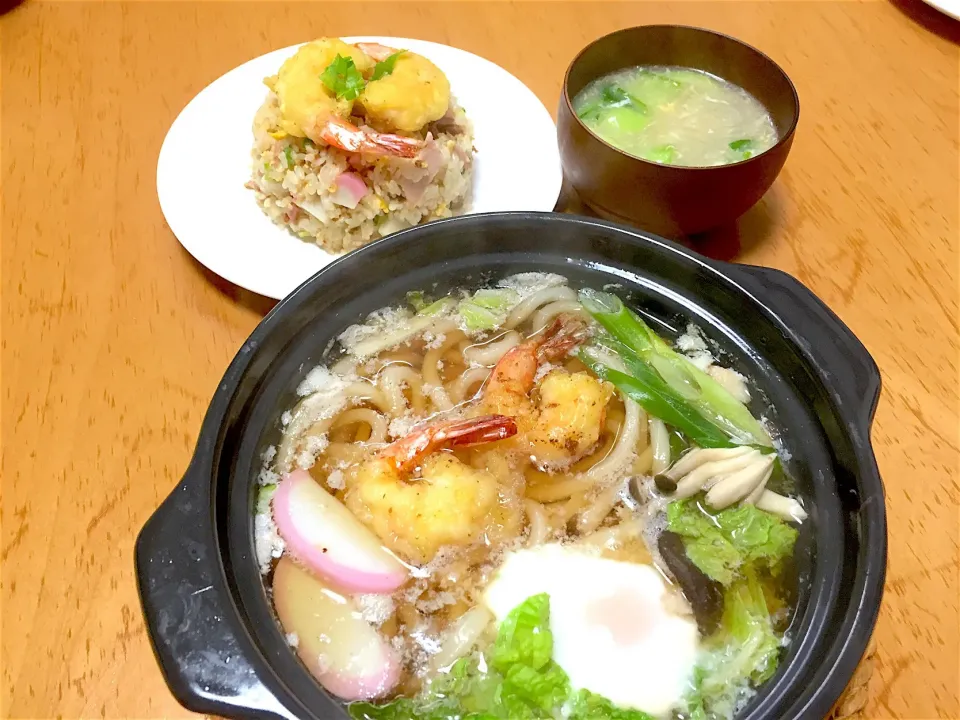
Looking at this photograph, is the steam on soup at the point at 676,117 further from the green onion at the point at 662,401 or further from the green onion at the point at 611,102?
Result: the green onion at the point at 662,401

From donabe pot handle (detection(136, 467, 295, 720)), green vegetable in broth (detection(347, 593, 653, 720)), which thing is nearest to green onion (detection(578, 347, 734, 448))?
green vegetable in broth (detection(347, 593, 653, 720))

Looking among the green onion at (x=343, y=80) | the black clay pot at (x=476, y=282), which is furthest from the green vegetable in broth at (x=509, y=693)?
the green onion at (x=343, y=80)

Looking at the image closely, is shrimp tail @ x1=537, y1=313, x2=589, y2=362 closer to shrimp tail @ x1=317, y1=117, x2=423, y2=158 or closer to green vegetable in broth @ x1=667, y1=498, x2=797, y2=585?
green vegetable in broth @ x1=667, y1=498, x2=797, y2=585

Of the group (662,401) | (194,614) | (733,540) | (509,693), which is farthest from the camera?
(662,401)

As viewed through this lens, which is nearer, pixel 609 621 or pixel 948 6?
pixel 609 621

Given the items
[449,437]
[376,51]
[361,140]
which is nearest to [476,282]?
[449,437]

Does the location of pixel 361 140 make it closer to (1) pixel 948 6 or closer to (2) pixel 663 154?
(2) pixel 663 154
